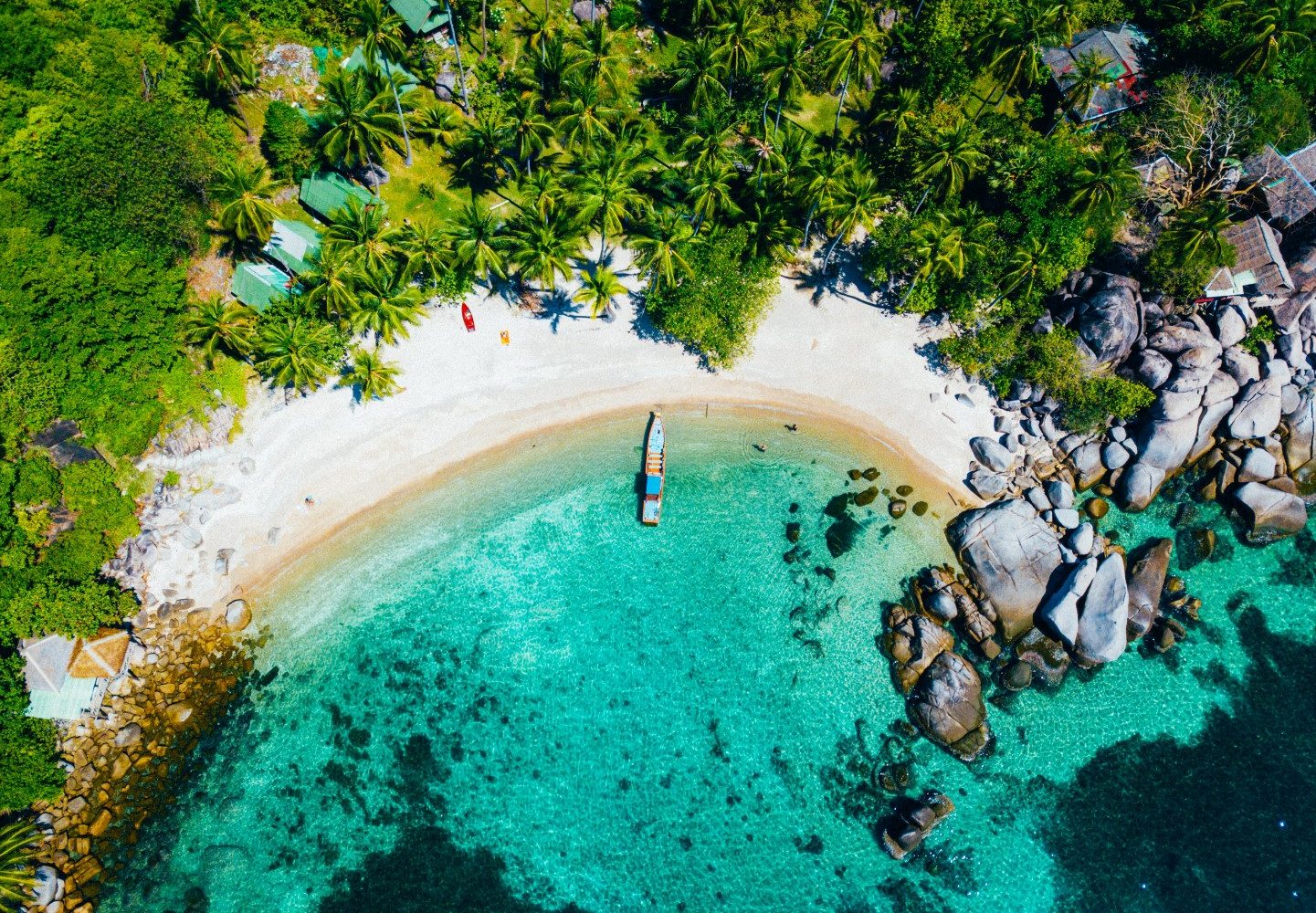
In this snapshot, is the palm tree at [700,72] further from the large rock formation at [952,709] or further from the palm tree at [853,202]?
the large rock formation at [952,709]

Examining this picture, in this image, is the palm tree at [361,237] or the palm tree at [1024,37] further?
the palm tree at [1024,37]

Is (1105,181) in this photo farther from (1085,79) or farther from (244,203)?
(244,203)

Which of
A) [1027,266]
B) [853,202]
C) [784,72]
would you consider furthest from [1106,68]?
[853,202]

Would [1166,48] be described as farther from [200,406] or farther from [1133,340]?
[200,406]

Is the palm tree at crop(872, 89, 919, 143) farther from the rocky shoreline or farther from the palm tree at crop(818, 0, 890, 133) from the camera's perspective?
the rocky shoreline

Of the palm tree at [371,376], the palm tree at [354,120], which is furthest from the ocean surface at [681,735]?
the palm tree at [354,120]

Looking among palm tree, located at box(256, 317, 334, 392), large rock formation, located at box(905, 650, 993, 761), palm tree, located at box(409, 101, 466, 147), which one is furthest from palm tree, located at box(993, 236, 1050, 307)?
palm tree, located at box(256, 317, 334, 392)
